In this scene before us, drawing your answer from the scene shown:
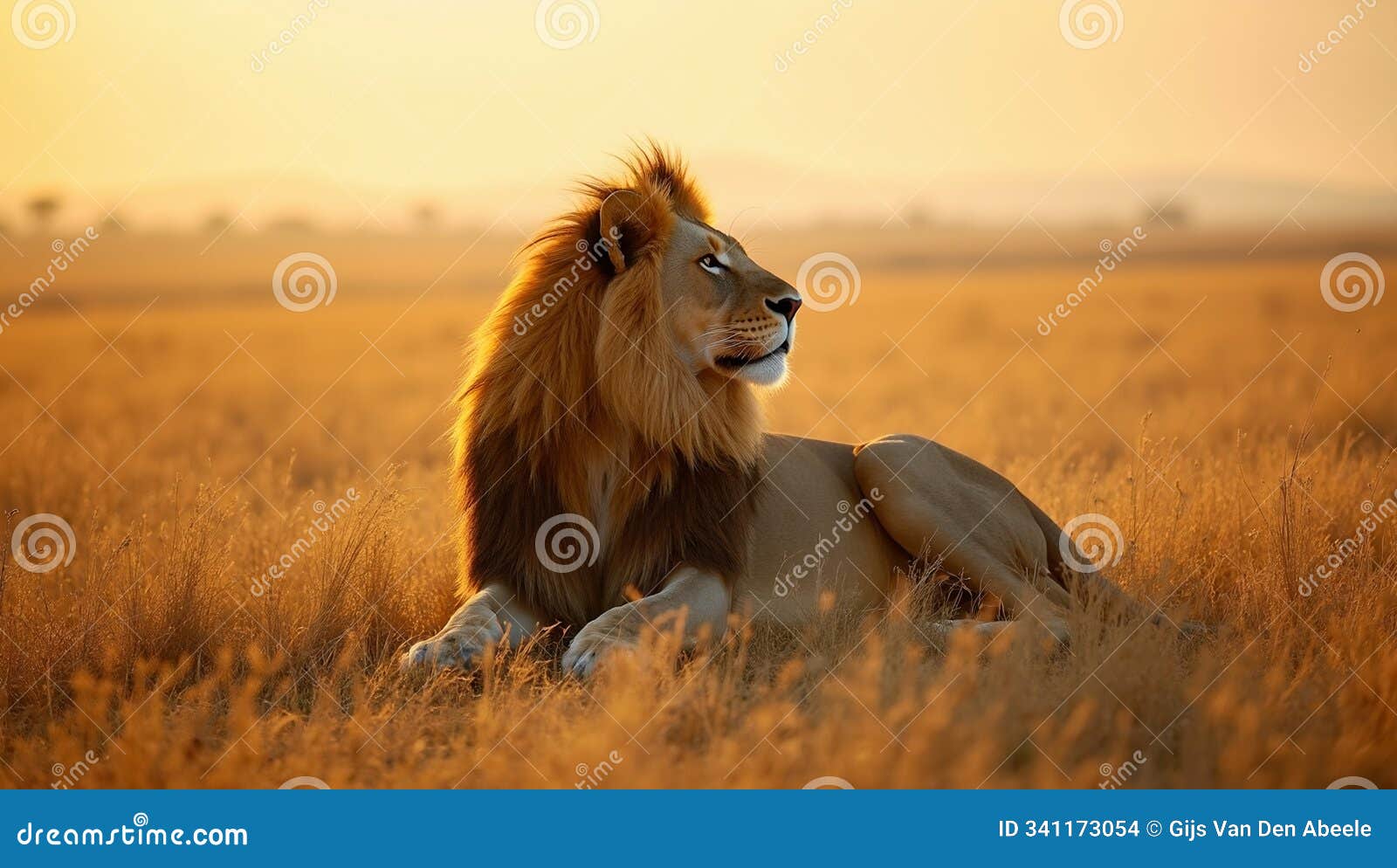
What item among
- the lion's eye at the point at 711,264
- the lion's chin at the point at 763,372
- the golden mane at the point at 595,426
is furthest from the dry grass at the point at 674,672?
the lion's eye at the point at 711,264

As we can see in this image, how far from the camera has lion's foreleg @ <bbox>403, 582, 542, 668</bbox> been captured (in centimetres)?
472

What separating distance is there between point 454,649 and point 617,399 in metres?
1.21

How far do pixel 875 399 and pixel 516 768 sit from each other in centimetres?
1334

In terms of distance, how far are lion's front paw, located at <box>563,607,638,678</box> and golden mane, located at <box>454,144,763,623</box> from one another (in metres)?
0.53

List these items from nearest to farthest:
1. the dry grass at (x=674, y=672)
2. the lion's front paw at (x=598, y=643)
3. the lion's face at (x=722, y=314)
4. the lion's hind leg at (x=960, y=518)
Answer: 1. the dry grass at (x=674, y=672)
2. the lion's front paw at (x=598, y=643)
3. the lion's face at (x=722, y=314)
4. the lion's hind leg at (x=960, y=518)

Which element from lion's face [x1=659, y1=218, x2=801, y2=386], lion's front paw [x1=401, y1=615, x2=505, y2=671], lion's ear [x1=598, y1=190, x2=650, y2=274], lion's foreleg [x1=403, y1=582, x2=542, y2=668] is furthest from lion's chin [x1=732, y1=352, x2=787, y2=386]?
lion's front paw [x1=401, y1=615, x2=505, y2=671]

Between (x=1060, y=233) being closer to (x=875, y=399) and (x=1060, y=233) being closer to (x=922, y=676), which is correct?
(x=875, y=399)

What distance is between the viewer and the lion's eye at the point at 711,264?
5.42m

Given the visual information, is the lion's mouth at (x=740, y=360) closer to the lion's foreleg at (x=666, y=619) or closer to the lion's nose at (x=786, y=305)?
the lion's nose at (x=786, y=305)

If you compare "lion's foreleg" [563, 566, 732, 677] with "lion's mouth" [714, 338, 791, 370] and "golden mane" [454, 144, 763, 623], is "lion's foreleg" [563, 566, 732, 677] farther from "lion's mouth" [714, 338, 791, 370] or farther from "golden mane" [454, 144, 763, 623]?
"lion's mouth" [714, 338, 791, 370]

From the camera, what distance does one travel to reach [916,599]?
563 cm

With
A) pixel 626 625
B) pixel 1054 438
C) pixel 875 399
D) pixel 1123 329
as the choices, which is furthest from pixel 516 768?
pixel 1123 329

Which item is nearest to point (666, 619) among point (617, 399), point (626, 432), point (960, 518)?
point (626, 432)

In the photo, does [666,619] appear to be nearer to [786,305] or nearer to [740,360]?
[740,360]
